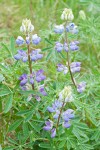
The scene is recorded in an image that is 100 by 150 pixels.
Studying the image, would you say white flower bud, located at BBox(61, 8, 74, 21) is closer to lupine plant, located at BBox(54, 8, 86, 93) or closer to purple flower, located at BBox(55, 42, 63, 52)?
lupine plant, located at BBox(54, 8, 86, 93)

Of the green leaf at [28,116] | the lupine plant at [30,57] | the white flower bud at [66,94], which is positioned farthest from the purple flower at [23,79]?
the white flower bud at [66,94]

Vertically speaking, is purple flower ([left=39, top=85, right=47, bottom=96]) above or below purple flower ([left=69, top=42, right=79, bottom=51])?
below

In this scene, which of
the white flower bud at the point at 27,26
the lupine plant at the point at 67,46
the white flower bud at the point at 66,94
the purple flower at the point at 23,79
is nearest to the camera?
the white flower bud at the point at 66,94

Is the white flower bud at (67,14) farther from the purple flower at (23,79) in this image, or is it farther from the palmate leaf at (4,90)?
the palmate leaf at (4,90)

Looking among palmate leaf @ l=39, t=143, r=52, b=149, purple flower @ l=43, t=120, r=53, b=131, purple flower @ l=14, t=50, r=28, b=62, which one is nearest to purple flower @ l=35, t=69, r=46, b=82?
purple flower @ l=14, t=50, r=28, b=62

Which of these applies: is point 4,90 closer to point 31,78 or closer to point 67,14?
point 31,78

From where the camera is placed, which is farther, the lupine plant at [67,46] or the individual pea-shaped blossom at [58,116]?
the lupine plant at [67,46]

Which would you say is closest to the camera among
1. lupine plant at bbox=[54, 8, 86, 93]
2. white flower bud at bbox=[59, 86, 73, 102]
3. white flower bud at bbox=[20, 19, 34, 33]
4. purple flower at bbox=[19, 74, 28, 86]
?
white flower bud at bbox=[59, 86, 73, 102]

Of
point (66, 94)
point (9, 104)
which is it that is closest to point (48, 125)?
point (9, 104)

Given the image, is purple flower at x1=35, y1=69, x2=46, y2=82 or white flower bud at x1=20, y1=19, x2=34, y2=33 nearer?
white flower bud at x1=20, y1=19, x2=34, y2=33

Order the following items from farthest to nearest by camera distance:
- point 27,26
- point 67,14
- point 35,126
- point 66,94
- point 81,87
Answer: point 81,87 < point 35,126 < point 67,14 < point 27,26 < point 66,94

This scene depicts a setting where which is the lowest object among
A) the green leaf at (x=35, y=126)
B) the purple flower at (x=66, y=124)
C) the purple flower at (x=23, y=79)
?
the green leaf at (x=35, y=126)

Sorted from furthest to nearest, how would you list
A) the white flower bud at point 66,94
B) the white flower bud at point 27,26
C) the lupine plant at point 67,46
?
the lupine plant at point 67,46
the white flower bud at point 27,26
the white flower bud at point 66,94

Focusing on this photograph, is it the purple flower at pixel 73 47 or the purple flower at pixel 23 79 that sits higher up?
the purple flower at pixel 73 47
